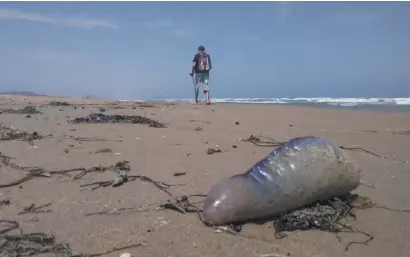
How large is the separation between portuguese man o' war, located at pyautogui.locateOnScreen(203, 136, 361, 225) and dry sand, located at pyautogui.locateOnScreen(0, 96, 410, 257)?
0.52 ft

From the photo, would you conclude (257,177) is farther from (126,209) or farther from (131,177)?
(131,177)

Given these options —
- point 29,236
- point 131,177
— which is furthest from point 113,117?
point 29,236

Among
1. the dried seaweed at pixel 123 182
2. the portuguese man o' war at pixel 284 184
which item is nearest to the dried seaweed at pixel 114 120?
the dried seaweed at pixel 123 182

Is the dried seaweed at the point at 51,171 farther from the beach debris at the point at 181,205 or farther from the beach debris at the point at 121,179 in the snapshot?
the beach debris at the point at 181,205

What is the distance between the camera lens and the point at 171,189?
394 cm

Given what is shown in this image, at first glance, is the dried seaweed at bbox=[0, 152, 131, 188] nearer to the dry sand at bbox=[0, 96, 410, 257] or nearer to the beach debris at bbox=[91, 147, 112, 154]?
the dry sand at bbox=[0, 96, 410, 257]

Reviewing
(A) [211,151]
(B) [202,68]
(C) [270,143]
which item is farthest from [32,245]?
(B) [202,68]

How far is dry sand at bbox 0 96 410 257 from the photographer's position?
2785 mm

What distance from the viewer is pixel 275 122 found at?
29.7 feet

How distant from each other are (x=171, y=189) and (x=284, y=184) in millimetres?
1157

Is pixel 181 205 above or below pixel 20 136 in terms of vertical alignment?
below

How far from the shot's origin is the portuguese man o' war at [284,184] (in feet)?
10.3

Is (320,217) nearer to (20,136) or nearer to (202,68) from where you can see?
(20,136)

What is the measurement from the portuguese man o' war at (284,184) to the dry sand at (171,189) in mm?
157
